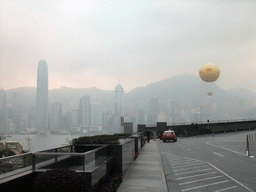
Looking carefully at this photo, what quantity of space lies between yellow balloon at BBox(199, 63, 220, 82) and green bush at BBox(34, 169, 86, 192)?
22997 mm

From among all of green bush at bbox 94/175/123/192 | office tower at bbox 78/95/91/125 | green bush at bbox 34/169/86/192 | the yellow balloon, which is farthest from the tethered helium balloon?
office tower at bbox 78/95/91/125

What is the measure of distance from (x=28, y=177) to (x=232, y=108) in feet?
587

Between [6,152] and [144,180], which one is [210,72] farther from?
[6,152]

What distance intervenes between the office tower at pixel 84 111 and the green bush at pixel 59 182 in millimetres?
80239

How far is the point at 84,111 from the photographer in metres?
96.2

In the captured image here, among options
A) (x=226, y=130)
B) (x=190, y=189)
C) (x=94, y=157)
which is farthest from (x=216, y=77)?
(x=226, y=130)

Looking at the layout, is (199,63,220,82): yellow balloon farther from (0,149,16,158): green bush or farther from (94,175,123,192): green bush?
(0,149,16,158): green bush

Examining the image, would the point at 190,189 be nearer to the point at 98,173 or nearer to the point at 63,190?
the point at 98,173

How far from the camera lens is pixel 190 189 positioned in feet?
37.7

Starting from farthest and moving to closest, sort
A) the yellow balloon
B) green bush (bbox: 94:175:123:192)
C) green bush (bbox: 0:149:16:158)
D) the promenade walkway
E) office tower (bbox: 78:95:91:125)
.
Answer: office tower (bbox: 78:95:91:125) → the yellow balloon → green bush (bbox: 0:149:16:158) → the promenade walkway → green bush (bbox: 94:175:123:192)

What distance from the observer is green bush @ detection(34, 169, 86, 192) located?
6.51m

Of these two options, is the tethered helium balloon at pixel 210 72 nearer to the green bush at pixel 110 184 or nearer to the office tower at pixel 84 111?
the green bush at pixel 110 184

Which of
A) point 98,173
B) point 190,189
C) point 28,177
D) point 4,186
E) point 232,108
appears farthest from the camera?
point 232,108

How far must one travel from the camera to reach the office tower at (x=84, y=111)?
90.0 m
